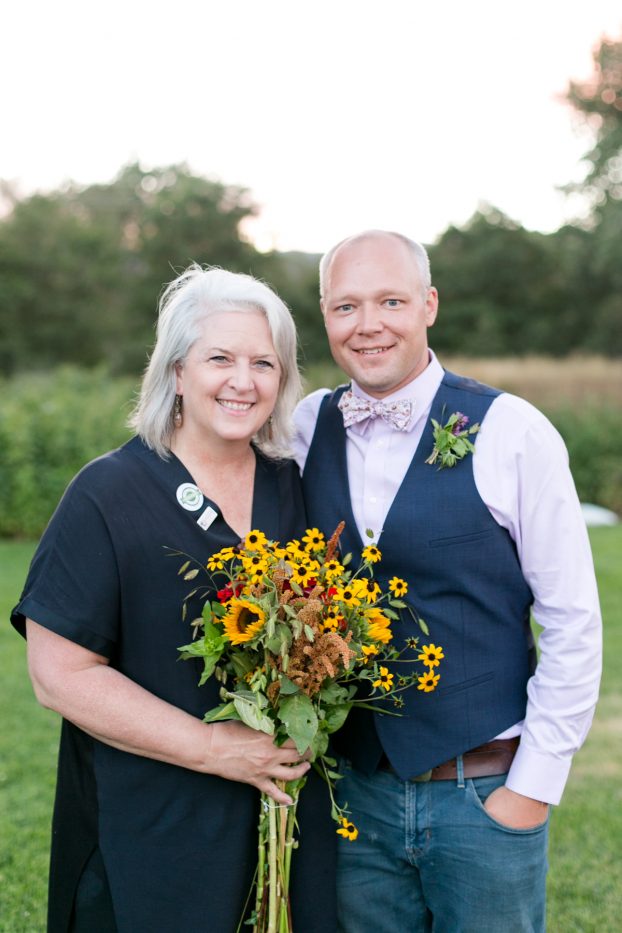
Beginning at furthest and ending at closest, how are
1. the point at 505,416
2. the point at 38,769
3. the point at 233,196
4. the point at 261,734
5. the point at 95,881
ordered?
the point at 233,196
the point at 38,769
the point at 505,416
the point at 95,881
the point at 261,734

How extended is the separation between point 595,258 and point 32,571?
32.4 meters

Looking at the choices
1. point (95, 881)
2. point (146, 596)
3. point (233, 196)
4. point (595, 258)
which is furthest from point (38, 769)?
point (233, 196)

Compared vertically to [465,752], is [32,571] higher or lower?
higher

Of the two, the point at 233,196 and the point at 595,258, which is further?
the point at 233,196

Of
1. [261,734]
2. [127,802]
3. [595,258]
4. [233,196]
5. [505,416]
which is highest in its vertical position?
[233,196]

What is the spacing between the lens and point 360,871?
2.63m

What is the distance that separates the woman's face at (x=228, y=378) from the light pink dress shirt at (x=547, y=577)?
0.61m

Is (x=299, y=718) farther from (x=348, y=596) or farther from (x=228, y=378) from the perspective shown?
(x=228, y=378)

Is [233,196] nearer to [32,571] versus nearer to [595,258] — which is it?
[595,258]

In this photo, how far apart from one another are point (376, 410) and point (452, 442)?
0.26 meters

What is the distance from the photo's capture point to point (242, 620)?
6.58 feet

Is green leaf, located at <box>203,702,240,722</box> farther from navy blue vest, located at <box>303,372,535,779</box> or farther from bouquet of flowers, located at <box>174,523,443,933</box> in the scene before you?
navy blue vest, located at <box>303,372,535,779</box>

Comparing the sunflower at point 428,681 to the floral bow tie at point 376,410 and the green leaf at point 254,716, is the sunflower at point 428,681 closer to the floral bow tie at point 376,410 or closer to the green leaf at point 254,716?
the green leaf at point 254,716

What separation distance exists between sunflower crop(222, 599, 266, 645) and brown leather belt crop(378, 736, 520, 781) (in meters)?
0.78
